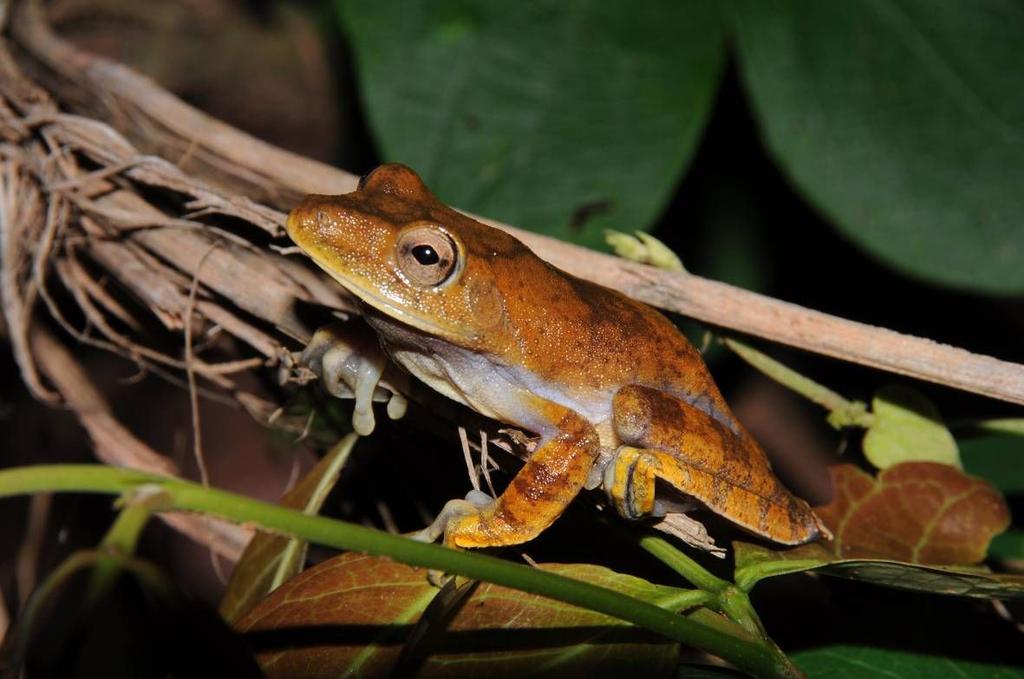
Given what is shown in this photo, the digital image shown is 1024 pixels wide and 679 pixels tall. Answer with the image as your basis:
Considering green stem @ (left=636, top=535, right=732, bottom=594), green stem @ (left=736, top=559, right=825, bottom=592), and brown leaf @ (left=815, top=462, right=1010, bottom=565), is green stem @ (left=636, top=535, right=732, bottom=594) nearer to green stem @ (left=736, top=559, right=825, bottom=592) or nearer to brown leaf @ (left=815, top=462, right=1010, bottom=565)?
green stem @ (left=736, top=559, right=825, bottom=592)

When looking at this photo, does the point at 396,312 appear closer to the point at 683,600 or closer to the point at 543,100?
the point at 683,600

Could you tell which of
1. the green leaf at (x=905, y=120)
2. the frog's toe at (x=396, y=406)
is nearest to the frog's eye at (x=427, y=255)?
the frog's toe at (x=396, y=406)

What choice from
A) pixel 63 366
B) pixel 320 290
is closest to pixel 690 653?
pixel 320 290

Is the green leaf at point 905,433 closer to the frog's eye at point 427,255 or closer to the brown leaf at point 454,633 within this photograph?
the brown leaf at point 454,633

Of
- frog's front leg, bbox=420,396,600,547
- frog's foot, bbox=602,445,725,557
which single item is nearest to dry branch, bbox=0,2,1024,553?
frog's foot, bbox=602,445,725,557

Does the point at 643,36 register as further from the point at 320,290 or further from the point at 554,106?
the point at 320,290

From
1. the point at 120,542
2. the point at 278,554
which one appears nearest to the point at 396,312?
the point at 278,554
